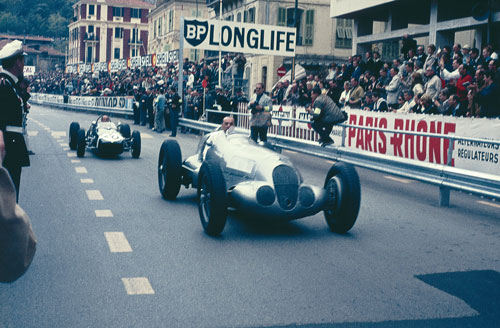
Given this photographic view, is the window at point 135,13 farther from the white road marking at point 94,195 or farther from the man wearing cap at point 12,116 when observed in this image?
the man wearing cap at point 12,116

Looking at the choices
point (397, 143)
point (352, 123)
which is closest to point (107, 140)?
point (352, 123)

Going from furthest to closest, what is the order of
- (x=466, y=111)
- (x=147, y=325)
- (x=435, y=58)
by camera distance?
(x=435, y=58) < (x=466, y=111) < (x=147, y=325)

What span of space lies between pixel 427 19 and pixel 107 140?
18860 mm

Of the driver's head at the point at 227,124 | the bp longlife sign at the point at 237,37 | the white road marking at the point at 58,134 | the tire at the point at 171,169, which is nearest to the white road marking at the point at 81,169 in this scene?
the tire at the point at 171,169

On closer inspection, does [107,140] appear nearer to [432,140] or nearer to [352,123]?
[352,123]

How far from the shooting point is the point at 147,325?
4719 mm

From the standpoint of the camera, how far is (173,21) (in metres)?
73.5

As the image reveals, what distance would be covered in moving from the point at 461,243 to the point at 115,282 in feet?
12.6

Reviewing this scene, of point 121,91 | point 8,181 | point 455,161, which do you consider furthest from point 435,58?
point 121,91

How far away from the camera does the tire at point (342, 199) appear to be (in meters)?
7.83

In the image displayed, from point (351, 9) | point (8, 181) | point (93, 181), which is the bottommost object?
point (93, 181)

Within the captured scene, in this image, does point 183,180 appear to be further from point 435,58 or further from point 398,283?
point 435,58

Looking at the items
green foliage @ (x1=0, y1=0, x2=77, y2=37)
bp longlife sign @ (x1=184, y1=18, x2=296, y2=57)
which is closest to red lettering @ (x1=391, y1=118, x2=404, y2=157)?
bp longlife sign @ (x1=184, y1=18, x2=296, y2=57)

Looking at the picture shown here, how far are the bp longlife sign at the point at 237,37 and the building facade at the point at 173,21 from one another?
127 ft
